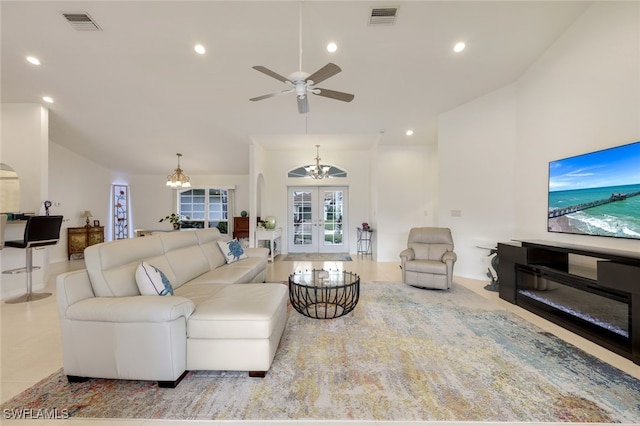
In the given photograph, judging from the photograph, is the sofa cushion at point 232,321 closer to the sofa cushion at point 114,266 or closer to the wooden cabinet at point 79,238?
the sofa cushion at point 114,266

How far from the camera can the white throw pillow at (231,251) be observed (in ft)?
13.2

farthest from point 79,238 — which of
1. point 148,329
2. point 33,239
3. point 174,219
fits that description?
point 148,329

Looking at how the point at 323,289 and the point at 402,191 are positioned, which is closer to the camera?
the point at 323,289

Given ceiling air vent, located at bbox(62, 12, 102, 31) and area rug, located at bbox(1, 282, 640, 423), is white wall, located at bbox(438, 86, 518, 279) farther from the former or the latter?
ceiling air vent, located at bbox(62, 12, 102, 31)

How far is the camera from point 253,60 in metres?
3.78

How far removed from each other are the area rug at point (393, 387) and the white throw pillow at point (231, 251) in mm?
1790

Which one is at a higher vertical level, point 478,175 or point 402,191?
point 478,175

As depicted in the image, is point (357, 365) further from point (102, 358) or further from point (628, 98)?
point (628, 98)

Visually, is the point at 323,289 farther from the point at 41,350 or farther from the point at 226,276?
the point at 41,350

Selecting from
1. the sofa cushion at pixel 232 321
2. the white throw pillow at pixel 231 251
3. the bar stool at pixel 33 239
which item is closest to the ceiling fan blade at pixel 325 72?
the sofa cushion at pixel 232 321

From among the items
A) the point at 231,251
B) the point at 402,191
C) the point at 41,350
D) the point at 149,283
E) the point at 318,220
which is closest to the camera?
the point at 149,283

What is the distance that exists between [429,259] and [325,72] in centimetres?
348

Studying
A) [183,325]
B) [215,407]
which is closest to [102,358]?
[183,325]

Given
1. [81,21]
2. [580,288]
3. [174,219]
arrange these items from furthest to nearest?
1. [174,219]
2. [81,21]
3. [580,288]
